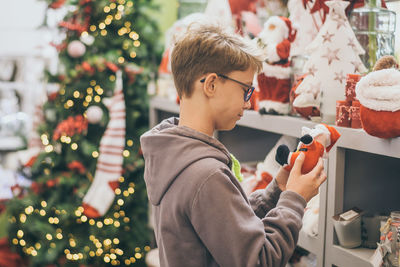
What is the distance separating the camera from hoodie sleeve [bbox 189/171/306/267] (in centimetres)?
99

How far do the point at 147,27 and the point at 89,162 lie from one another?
87 centimetres

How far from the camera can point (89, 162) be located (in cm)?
261

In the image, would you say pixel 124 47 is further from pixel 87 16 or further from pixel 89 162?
pixel 89 162

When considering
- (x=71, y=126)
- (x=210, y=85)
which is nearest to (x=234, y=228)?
(x=210, y=85)

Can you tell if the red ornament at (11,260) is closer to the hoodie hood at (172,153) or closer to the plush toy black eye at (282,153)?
the hoodie hood at (172,153)

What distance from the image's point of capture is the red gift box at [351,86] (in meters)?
1.35

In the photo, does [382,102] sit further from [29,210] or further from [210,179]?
[29,210]

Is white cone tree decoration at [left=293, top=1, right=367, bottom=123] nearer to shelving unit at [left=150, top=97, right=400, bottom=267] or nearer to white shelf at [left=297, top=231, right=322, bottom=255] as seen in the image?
shelving unit at [left=150, top=97, right=400, bottom=267]

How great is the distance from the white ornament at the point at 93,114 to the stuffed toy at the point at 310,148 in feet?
4.91

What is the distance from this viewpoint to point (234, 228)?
990 millimetres

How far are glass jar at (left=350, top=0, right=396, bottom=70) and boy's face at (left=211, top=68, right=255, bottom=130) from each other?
63cm

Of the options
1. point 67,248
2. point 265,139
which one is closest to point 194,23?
point 265,139

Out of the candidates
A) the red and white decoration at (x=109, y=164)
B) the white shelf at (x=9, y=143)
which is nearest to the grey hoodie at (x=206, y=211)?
the red and white decoration at (x=109, y=164)

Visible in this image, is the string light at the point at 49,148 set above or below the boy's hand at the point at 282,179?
below
